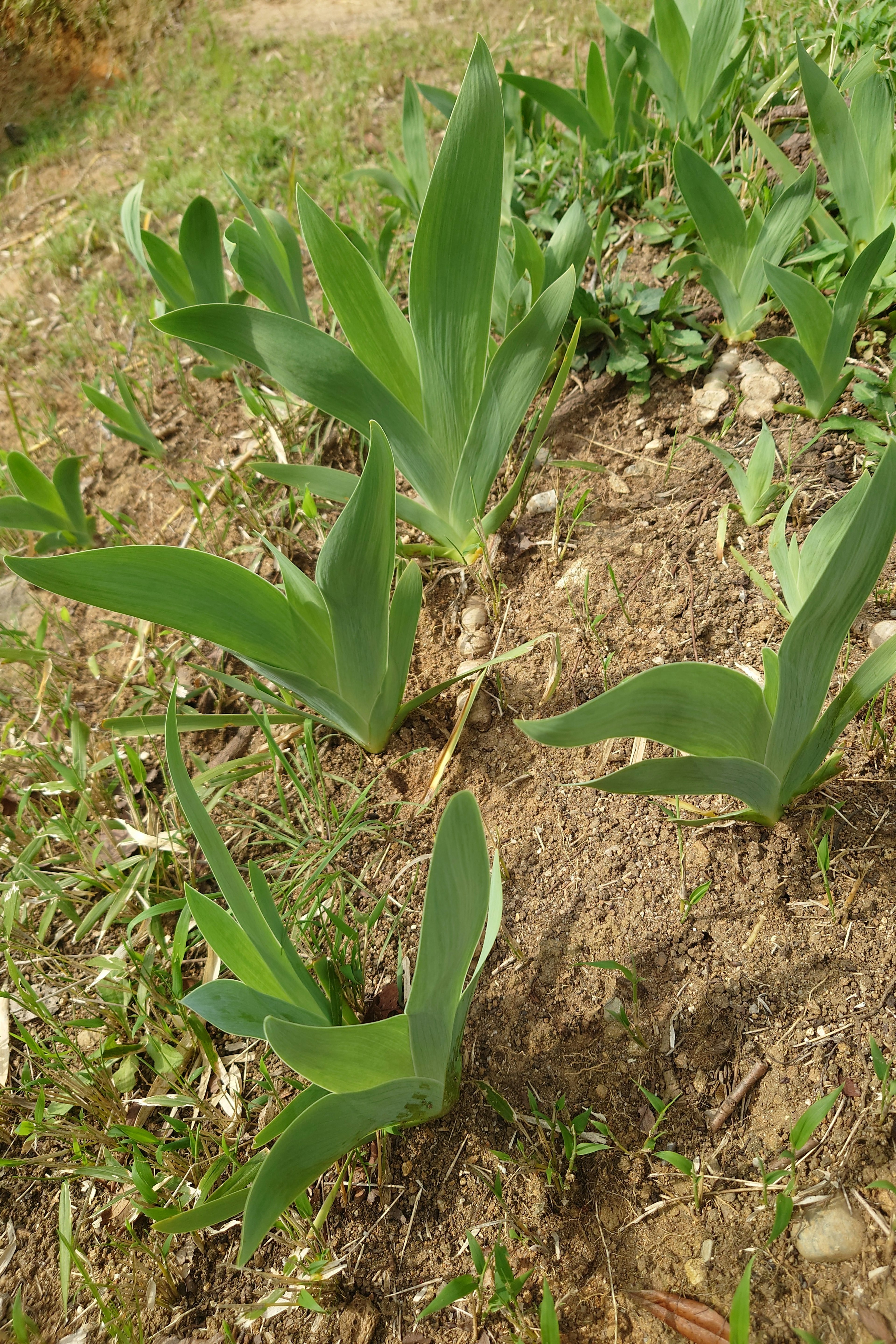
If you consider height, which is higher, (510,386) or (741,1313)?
(510,386)

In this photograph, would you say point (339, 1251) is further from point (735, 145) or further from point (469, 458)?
point (735, 145)

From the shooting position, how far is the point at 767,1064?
102cm

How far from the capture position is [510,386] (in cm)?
134

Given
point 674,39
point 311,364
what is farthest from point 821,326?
point 674,39

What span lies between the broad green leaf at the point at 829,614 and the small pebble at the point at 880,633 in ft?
1.21

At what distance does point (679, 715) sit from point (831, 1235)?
1.95 feet

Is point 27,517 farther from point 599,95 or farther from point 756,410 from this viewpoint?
point 599,95

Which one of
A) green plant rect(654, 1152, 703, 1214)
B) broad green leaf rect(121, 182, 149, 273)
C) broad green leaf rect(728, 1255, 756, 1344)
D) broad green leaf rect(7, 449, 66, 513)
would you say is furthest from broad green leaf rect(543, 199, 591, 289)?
broad green leaf rect(728, 1255, 756, 1344)

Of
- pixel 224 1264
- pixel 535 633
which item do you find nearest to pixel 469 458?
pixel 535 633

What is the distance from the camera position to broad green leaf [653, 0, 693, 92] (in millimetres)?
1762

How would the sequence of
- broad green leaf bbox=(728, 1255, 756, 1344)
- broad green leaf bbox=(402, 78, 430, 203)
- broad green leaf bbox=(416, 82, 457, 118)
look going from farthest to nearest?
broad green leaf bbox=(416, 82, 457, 118), broad green leaf bbox=(402, 78, 430, 203), broad green leaf bbox=(728, 1255, 756, 1344)

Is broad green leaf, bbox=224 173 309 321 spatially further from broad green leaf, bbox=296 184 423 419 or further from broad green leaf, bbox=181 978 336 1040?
broad green leaf, bbox=181 978 336 1040

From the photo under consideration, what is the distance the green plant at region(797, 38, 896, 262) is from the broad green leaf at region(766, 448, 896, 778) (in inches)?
30.4

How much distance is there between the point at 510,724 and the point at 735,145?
167 centimetres
